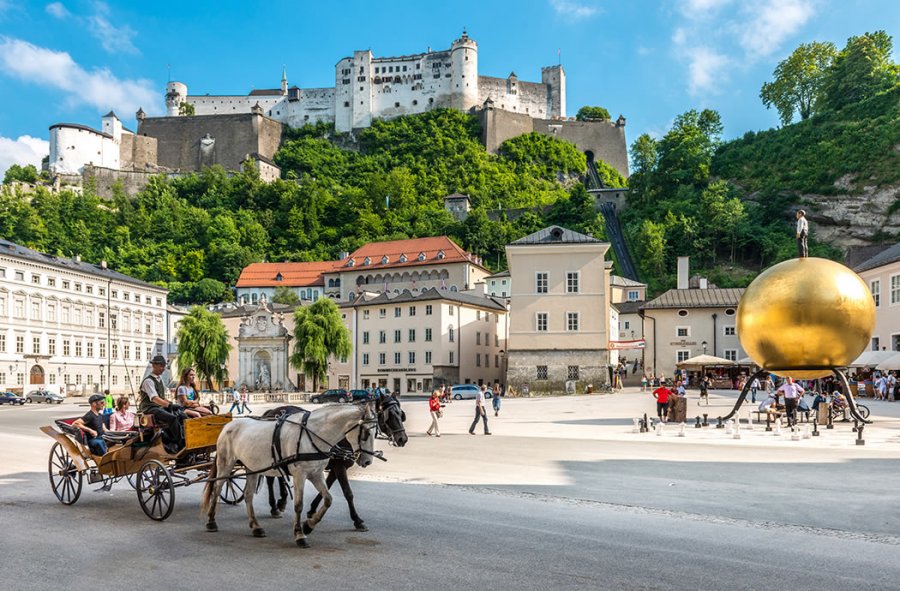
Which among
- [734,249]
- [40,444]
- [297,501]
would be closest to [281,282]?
[734,249]

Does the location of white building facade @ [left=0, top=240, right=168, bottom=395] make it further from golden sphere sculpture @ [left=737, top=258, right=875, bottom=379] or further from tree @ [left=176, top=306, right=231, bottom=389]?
golden sphere sculpture @ [left=737, top=258, right=875, bottom=379]

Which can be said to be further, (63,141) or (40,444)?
(63,141)

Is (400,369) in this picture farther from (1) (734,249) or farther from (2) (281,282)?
(1) (734,249)

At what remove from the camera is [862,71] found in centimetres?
9450

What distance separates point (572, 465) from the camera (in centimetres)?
1691

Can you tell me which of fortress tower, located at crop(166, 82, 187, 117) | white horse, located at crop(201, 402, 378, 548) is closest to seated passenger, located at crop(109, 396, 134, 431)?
white horse, located at crop(201, 402, 378, 548)

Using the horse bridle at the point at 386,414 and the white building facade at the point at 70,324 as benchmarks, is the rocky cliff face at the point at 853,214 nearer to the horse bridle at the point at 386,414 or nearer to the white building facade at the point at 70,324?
the white building facade at the point at 70,324

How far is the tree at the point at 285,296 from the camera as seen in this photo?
92.1 metres

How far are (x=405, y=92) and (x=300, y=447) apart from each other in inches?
5327

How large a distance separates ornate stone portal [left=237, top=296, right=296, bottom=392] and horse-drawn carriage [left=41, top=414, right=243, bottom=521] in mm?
54919

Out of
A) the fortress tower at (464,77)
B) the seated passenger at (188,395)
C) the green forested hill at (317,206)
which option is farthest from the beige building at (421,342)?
the fortress tower at (464,77)

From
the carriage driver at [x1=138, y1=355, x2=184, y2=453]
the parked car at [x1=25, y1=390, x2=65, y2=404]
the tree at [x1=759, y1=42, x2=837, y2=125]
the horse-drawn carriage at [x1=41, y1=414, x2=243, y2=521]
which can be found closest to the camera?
the horse-drawn carriage at [x1=41, y1=414, x2=243, y2=521]

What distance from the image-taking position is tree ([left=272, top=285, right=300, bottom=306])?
92.1 metres

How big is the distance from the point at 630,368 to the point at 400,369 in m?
22.3
